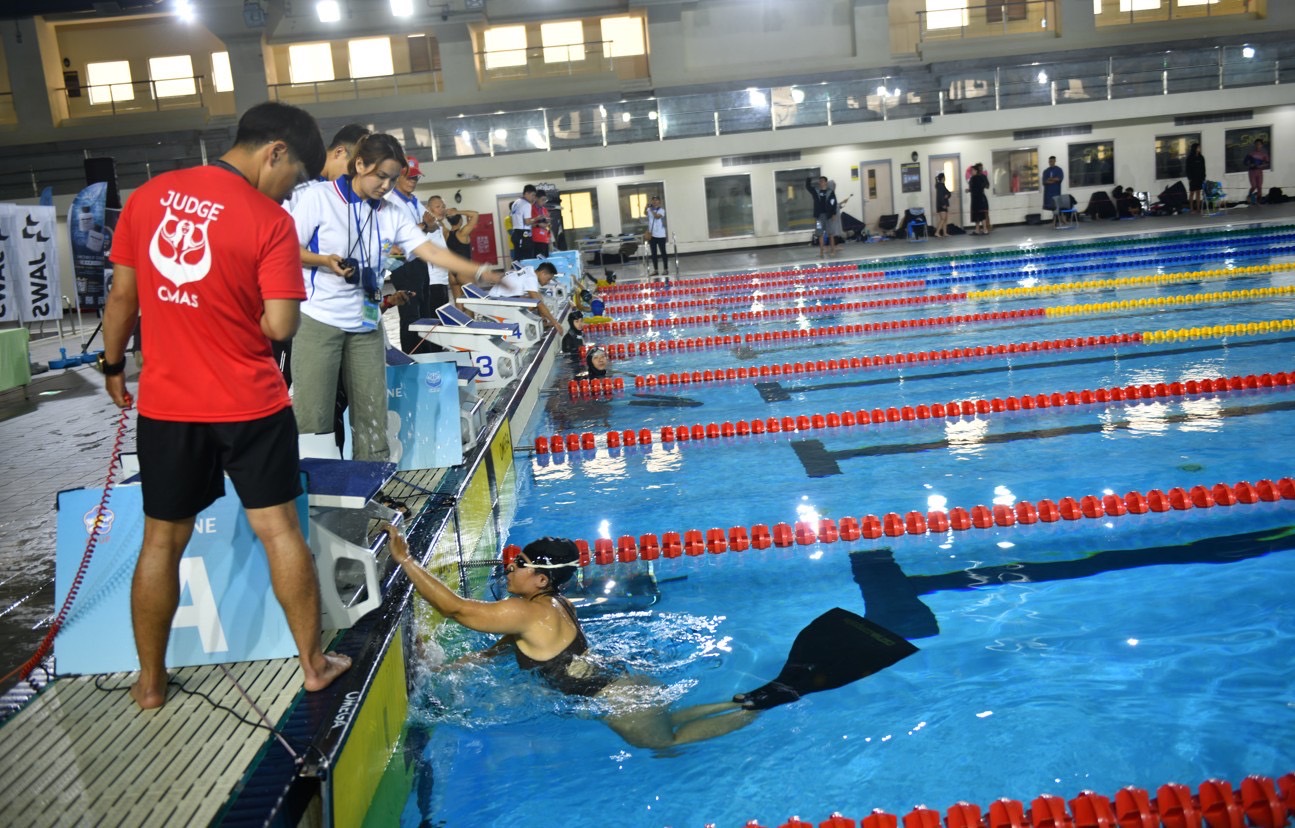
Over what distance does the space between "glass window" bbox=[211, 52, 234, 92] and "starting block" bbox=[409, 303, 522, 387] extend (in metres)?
26.6

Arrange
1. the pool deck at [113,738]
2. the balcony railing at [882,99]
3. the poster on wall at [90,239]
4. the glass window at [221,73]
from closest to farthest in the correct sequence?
the pool deck at [113,738], the poster on wall at [90,239], the balcony railing at [882,99], the glass window at [221,73]

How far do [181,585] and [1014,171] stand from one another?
27558 millimetres

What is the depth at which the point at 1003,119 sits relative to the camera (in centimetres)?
2620

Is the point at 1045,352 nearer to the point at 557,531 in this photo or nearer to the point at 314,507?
the point at 557,531

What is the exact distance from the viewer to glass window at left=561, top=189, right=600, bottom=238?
2834 centimetres

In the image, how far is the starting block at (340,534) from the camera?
139 inches

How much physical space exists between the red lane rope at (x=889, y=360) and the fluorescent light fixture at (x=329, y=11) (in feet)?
75.6

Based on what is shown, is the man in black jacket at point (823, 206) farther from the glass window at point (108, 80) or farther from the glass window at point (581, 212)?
the glass window at point (108, 80)

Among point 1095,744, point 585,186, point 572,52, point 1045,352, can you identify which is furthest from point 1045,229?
point 1095,744

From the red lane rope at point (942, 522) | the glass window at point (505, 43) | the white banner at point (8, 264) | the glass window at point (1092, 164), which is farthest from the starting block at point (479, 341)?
the glass window at point (505, 43)

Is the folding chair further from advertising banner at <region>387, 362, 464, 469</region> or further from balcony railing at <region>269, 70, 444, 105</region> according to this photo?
advertising banner at <region>387, 362, 464, 469</region>

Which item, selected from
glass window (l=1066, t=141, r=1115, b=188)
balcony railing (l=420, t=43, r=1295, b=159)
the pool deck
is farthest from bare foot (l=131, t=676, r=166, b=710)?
glass window (l=1066, t=141, r=1115, b=188)

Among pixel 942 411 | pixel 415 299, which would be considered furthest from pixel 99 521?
pixel 942 411

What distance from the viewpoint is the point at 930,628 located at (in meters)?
4.49
